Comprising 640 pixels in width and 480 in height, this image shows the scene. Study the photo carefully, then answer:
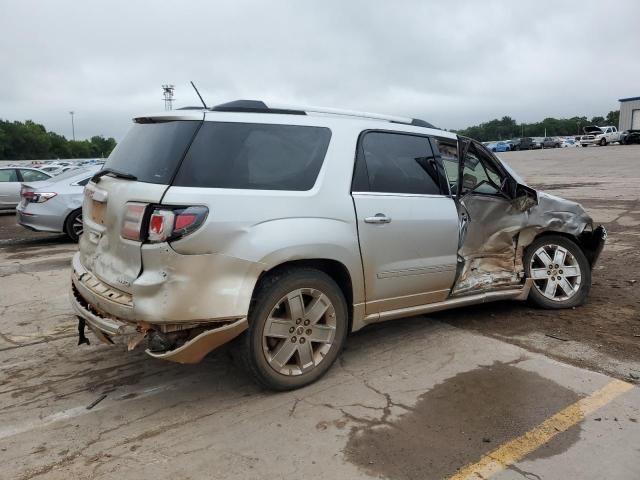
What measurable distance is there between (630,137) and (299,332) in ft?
168

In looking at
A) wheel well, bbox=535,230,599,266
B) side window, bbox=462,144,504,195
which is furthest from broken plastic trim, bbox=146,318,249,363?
wheel well, bbox=535,230,599,266

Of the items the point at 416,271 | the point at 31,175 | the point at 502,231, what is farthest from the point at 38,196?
the point at 502,231

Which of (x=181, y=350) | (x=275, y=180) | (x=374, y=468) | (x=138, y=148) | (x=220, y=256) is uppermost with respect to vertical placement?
(x=138, y=148)

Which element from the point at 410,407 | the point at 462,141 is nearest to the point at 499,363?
the point at 410,407

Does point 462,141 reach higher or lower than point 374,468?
higher

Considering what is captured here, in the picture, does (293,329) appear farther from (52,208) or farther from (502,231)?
(52,208)

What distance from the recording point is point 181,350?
128 inches

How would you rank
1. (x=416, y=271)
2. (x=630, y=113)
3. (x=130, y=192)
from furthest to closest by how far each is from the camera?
(x=630, y=113) < (x=416, y=271) < (x=130, y=192)

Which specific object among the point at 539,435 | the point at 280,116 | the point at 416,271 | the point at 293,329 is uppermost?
the point at 280,116

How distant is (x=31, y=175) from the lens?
16.6 metres

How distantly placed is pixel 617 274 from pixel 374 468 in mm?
5294

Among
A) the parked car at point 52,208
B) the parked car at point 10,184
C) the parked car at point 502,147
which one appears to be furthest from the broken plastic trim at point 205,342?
the parked car at point 502,147

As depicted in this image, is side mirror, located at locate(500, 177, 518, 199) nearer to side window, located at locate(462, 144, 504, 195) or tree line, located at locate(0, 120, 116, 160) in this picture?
side window, located at locate(462, 144, 504, 195)

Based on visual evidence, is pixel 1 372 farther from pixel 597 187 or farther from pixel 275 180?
pixel 597 187
